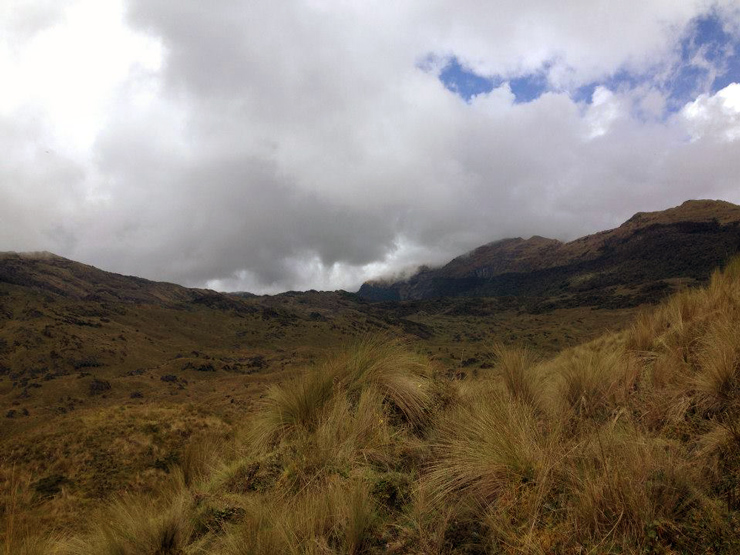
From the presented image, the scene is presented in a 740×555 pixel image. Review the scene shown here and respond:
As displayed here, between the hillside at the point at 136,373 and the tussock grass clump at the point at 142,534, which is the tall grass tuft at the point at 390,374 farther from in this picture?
the tussock grass clump at the point at 142,534

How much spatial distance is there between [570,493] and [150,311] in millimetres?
110991

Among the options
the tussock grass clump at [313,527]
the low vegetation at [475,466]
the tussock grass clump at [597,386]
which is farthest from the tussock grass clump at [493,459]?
the tussock grass clump at [597,386]

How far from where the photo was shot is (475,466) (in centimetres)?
314

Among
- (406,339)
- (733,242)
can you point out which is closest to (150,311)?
(406,339)

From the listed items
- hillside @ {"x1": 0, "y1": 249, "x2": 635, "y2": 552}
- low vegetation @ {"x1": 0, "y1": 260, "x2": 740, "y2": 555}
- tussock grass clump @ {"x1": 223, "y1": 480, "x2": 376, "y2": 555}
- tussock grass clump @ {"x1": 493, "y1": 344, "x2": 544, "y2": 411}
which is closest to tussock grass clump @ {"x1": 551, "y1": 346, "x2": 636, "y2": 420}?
low vegetation @ {"x1": 0, "y1": 260, "x2": 740, "y2": 555}

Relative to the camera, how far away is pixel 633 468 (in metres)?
2.58

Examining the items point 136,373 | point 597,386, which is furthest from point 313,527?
point 136,373

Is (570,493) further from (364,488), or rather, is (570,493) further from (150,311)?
(150,311)

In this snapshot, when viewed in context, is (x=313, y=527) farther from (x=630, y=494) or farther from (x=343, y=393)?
(x=343, y=393)

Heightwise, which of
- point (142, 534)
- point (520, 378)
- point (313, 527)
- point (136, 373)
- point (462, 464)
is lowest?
point (142, 534)

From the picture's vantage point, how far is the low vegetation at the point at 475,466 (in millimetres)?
2414

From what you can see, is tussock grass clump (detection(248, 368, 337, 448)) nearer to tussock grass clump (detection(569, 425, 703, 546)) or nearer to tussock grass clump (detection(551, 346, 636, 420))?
tussock grass clump (detection(551, 346, 636, 420))

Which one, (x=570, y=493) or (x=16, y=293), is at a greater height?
(x=16, y=293)

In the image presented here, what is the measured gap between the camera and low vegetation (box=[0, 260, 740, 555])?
2.41 m
